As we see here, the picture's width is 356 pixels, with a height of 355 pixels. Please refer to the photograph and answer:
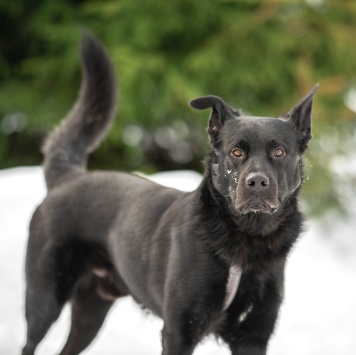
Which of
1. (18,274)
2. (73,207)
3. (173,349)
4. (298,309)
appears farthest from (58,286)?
(298,309)

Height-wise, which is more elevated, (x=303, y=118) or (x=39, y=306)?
(x=303, y=118)

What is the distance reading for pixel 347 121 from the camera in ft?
36.1

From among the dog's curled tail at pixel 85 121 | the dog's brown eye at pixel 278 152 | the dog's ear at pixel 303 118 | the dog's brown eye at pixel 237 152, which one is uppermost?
the dog's ear at pixel 303 118

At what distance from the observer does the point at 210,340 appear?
4.32 meters

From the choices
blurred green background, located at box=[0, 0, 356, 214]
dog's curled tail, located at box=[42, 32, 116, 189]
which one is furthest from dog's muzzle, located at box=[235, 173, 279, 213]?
blurred green background, located at box=[0, 0, 356, 214]

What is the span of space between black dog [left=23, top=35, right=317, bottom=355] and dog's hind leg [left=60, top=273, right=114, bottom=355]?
13mm

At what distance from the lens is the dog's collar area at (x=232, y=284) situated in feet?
11.9

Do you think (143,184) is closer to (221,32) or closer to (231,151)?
(231,151)

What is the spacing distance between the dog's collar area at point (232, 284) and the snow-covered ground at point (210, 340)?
0.68 m

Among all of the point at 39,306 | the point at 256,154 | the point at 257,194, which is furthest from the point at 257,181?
the point at 39,306

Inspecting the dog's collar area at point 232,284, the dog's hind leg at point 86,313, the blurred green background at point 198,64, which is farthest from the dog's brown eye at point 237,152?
the blurred green background at point 198,64

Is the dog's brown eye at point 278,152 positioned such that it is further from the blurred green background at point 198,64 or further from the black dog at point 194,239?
the blurred green background at point 198,64

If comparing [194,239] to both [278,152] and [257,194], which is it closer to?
[257,194]

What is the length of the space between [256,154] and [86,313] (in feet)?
5.50
